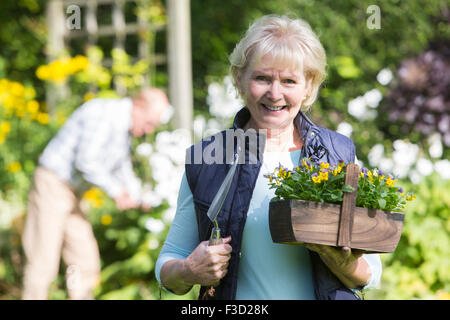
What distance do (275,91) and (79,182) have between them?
2.85 m

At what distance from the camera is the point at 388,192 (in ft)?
5.66

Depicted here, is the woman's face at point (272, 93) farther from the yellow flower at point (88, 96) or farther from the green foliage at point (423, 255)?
the yellow flower at point (88, 96)

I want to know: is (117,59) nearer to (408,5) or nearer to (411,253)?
(408,5)

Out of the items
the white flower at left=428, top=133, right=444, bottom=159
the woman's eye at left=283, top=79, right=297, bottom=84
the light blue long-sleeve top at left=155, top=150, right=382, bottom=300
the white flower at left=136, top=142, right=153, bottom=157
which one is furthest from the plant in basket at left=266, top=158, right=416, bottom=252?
the white flower at left=136, top=142, right=153, bottom=157

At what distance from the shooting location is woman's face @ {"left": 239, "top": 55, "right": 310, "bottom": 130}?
5.92 ft

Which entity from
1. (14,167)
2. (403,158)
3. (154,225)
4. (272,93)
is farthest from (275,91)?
(14,167)

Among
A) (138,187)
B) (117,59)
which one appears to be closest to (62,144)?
(138,187)

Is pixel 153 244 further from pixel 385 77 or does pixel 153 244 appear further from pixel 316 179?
pixel 316 179

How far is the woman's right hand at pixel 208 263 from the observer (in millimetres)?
1692

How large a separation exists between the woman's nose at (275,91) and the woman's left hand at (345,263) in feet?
1.36

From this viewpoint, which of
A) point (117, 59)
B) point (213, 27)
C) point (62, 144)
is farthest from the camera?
point (213, 27)

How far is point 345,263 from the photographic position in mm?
1661

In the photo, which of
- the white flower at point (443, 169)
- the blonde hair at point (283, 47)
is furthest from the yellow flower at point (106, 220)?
the blonde hair at point (283, 47)
